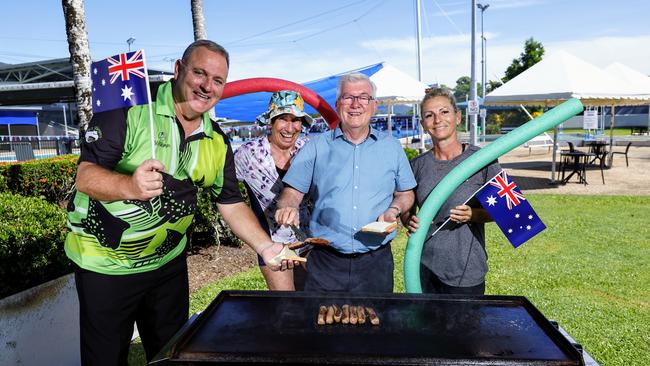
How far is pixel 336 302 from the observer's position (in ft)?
8.15

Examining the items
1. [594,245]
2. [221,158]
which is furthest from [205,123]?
[594,245]

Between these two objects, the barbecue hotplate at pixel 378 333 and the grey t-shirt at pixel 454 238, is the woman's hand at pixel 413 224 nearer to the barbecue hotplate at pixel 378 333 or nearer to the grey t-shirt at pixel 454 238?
the grey t-shirt at pixel 454 238

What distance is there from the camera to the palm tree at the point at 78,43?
538cm

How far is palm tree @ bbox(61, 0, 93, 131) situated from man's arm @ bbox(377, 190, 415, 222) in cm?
411

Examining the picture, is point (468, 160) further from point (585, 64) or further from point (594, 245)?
point (585, 64)

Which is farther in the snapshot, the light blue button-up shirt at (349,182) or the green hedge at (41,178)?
the green hedge at (41,178)

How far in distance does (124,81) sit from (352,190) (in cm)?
132

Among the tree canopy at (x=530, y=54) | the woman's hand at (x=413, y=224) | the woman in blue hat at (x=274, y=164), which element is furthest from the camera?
the tree canopy at (x=530, y=54)

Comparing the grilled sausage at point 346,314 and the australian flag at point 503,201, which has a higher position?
the australian flag at point 503,201

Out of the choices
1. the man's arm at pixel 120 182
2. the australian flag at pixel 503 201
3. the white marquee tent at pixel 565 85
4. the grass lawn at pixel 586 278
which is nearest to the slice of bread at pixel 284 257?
the man's arm at pixel 120 182

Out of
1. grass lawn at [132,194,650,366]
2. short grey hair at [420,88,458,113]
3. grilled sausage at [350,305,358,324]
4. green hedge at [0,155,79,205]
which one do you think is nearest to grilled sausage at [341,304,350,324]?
grilled sausage at [350,305,358,324]

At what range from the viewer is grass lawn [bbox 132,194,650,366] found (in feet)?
13.4

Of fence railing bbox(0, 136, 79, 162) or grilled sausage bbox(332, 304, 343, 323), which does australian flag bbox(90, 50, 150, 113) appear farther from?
fence railing bbox(0, 136, 79, 162)

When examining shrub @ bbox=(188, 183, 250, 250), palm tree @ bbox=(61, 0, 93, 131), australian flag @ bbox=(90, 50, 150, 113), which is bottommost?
shrub @ bbox=(188, 183, 250, 250)
